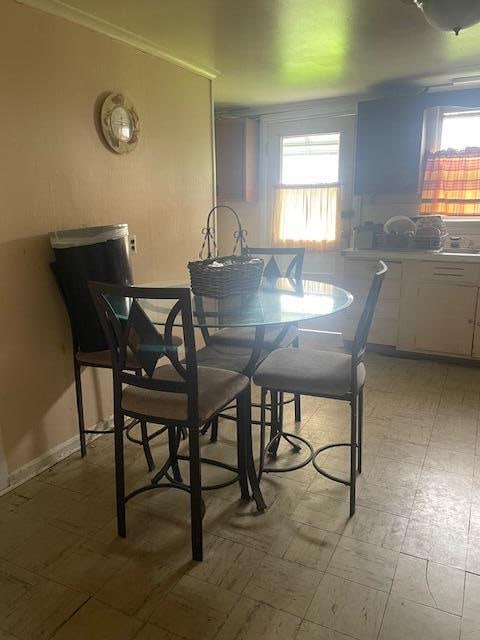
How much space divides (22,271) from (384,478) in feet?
6.32

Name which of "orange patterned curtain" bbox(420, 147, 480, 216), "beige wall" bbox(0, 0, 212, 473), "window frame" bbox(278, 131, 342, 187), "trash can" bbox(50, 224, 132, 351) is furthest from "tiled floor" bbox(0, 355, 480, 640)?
"window frame" bbox(278, 131, 342, 187)

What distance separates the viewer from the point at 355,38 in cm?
274

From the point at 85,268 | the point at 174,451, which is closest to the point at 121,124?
the point at 85,268

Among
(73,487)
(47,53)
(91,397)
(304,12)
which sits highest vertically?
(304,12)

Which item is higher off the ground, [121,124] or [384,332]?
[121,124]

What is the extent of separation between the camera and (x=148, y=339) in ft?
5.70

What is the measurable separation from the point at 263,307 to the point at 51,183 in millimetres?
1181

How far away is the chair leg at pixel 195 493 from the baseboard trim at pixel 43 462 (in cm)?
100

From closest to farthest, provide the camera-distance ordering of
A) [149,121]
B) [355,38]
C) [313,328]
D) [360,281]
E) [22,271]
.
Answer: [22,271] → [355,38] → [149,121] → [360,281] → [313,328]

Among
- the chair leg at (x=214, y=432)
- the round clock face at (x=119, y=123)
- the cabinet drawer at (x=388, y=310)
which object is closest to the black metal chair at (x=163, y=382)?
the chair leg at (x=214, y=432)

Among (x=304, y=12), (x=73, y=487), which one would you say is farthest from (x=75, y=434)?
(x=304, y=12)

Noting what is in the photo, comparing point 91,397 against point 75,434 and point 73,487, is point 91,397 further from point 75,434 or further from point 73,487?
point 73,487

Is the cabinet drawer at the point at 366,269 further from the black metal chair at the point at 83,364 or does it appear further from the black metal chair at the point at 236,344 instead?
the black metal chair at the point at 83,364

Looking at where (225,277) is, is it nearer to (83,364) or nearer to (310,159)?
(83,364)
